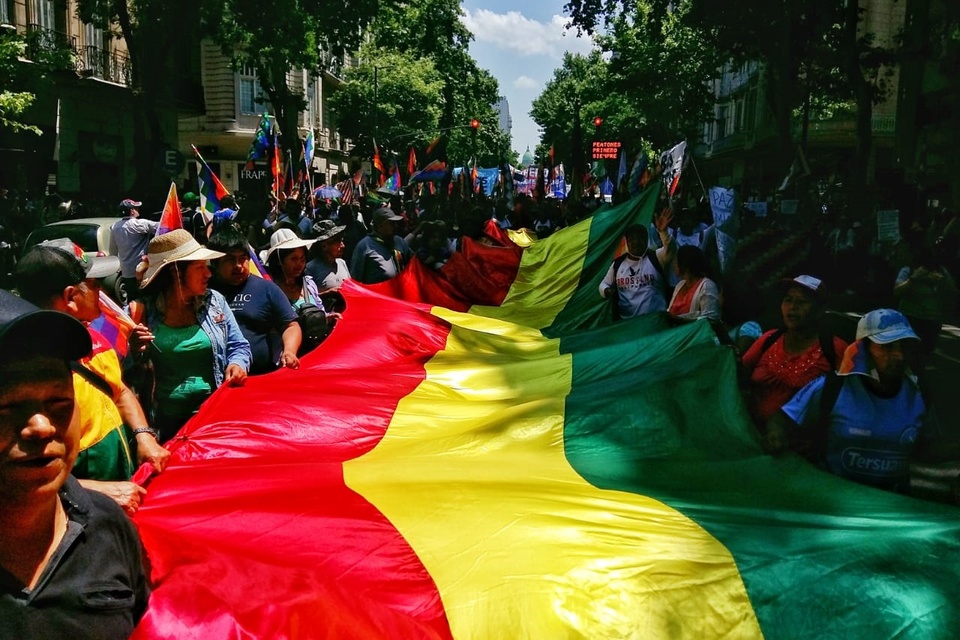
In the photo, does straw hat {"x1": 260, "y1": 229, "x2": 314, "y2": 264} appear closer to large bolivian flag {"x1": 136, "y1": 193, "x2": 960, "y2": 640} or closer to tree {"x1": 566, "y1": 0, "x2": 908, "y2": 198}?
large bolivian flag {"x1": 136, "y1": 193, "x2": 960, "y2": 640}

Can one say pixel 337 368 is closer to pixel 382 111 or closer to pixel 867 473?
pixel 867 473

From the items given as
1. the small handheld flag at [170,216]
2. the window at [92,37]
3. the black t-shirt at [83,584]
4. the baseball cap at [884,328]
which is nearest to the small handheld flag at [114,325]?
the small handheld flag at [170,216]

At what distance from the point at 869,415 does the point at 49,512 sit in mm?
3440

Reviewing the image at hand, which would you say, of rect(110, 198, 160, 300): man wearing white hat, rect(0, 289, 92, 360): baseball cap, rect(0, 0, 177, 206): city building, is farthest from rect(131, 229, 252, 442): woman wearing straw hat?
rect(0, 0, 177, 206): city building

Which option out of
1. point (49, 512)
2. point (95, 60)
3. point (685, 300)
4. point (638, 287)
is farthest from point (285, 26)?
point (49, 512)

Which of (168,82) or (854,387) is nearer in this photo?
(854,387)

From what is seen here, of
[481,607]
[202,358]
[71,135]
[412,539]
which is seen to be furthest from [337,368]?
[71,135]

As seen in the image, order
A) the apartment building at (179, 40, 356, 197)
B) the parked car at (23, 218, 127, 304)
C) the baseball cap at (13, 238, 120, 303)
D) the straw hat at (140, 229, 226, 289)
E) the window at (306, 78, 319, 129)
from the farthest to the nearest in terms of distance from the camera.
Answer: the window at (306, 78, 319, 129) → the apartment building at (179, 40, 356, 197) → the parked car at (23, 218, 127, 304) → the straw hat at (140, 229, 226, 289) → the baseball cap at (13, 238, 120, 303)

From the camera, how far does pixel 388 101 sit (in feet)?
186

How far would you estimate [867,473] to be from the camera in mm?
3996

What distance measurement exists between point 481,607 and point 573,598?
0.31m

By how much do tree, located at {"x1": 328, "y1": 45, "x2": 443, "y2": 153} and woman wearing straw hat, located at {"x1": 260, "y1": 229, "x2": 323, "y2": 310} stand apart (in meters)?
49.5

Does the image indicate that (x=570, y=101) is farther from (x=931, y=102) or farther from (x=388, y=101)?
(x=931, y=102)

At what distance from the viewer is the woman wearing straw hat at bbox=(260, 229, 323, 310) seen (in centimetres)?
649
